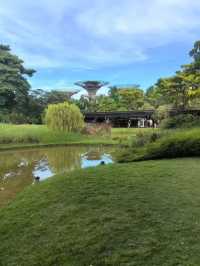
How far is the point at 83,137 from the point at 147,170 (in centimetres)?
1826

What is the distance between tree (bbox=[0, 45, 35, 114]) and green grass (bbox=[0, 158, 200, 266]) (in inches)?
1175

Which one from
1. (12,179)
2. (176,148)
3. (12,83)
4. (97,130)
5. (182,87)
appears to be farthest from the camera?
(12,83)

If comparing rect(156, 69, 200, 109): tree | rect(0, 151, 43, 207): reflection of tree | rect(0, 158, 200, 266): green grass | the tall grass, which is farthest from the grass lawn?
rect(0, 158, 200, 266): green grass

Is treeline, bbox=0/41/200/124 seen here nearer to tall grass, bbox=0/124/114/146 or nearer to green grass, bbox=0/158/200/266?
tall grass, bbox=0/124/114/146

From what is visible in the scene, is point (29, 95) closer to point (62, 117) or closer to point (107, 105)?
point (107, 105)

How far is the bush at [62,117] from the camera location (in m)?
22.1

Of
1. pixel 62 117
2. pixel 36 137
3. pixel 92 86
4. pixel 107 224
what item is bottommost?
pixel 36 137

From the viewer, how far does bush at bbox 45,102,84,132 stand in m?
22.1

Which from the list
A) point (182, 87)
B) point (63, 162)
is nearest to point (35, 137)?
point (63, 162)

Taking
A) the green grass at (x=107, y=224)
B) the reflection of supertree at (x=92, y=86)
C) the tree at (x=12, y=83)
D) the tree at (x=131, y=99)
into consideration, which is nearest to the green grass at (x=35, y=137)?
the tree at (x=12, y=83)

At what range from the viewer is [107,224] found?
3.00 m

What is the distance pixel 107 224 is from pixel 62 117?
763 inches

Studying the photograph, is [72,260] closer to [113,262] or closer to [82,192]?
[113,262]

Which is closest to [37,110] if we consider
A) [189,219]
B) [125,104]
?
[125,104]
